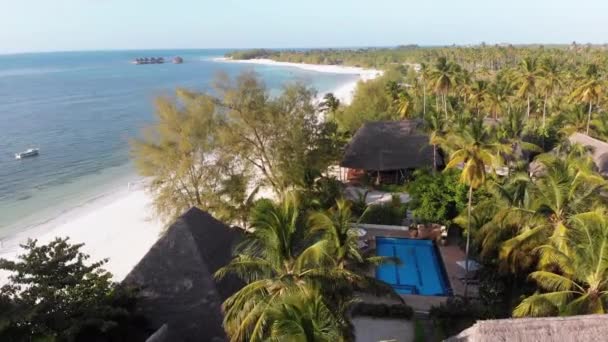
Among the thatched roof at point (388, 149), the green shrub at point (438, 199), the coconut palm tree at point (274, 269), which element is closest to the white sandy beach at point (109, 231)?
the coconut palm tree at point (274, 269)

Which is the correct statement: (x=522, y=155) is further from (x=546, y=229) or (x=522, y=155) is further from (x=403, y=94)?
(x=546, y=229)

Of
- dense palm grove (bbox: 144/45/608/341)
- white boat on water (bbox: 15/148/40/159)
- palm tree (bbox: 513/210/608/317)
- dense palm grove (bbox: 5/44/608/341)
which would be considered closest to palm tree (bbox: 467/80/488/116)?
dense palm grove (bbox: 5/44/608/341)

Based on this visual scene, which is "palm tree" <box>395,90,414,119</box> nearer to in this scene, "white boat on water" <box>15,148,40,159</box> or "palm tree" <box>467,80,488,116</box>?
"palm tree" <box>467,80,488,116</box>

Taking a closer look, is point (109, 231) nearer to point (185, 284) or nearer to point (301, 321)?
point (185, 284)

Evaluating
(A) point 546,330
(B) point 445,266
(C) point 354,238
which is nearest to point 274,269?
(C) point 354,238

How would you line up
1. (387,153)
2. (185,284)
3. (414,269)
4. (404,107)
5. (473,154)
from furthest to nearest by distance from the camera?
(404,107), (387,153), (414,269), (473,154), (185,284)

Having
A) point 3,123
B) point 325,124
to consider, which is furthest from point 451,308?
point 3,123
